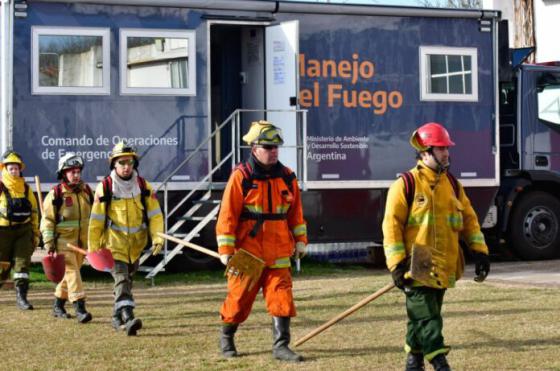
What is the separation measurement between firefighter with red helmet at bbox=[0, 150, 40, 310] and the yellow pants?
0.89m

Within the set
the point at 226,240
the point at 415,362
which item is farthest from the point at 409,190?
the point at 226,240

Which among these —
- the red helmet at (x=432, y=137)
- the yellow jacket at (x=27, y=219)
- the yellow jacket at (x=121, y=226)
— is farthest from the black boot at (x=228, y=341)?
the yellow jacket at (x=27, y=219)

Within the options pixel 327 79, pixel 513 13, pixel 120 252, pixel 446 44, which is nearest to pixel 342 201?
pixel 327 79

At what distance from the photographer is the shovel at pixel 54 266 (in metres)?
11.2

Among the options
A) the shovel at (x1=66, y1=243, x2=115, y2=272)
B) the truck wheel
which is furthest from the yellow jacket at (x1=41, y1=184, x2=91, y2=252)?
the truck wheel

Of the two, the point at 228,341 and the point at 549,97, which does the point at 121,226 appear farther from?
the point at 549,97

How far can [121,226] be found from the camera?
1009 centimetres

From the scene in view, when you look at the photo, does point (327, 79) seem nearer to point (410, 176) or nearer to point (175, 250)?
point (175, 250)

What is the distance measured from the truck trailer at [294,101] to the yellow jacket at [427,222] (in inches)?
284

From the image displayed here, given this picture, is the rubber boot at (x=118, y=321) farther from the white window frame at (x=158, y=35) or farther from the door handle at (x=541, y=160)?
the door handle at (x=541, y=160)

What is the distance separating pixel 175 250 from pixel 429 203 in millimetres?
7447

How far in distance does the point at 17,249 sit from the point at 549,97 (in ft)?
29.8

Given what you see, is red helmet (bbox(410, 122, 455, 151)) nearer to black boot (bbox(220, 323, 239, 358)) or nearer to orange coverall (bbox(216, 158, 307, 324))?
orange coverall (bbox(216, 158, 307, 324))

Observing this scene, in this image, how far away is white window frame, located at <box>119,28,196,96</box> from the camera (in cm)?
1443
